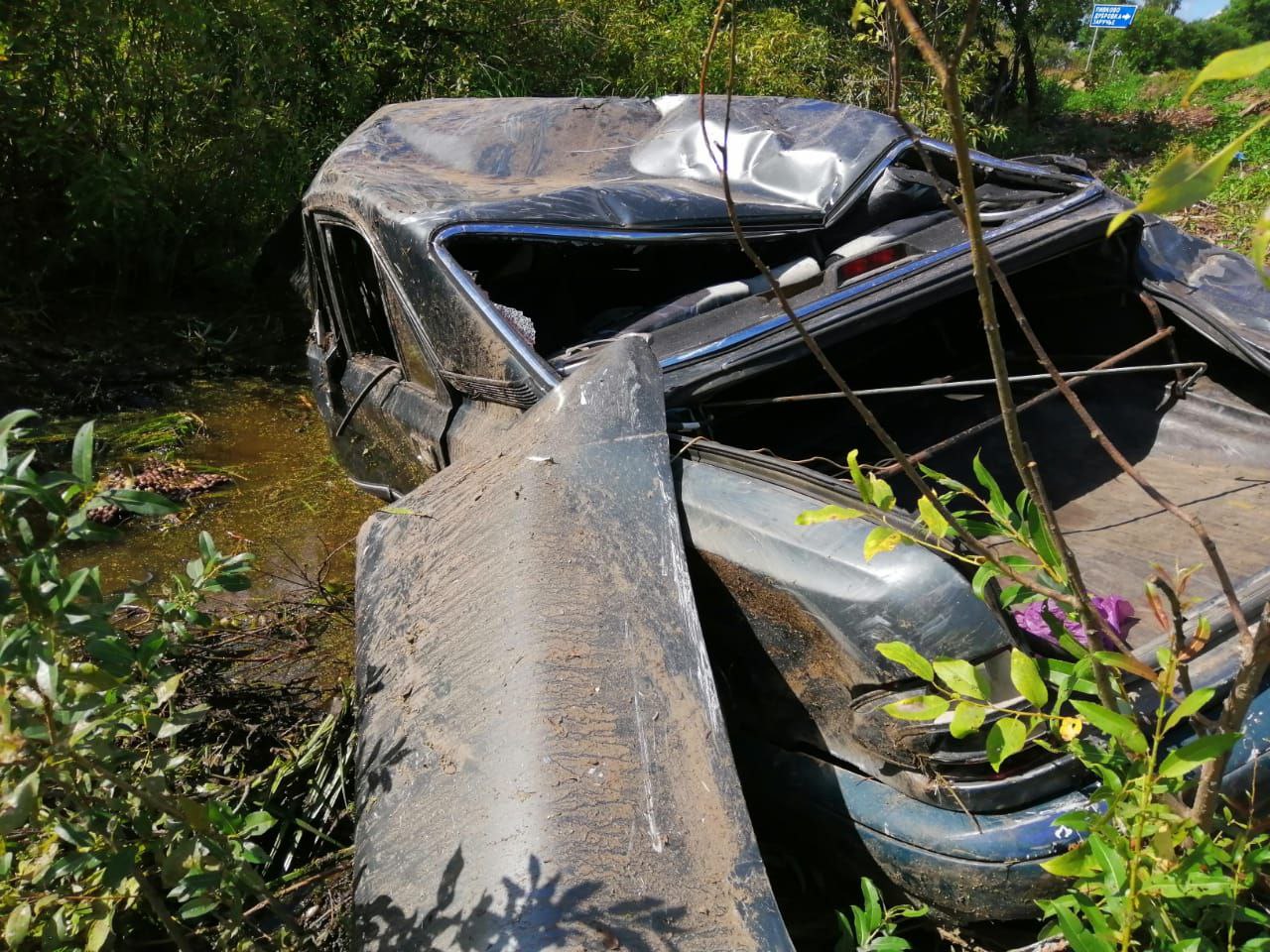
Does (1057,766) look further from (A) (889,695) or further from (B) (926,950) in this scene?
(B) (926,950)

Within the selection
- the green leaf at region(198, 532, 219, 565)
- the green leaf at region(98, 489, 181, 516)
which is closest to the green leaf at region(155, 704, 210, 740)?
the green leaf at region(198, 532, 219, 565)

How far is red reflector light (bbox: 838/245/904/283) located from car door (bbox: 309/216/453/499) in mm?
1200

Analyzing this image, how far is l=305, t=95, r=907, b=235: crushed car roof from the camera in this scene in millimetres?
3059

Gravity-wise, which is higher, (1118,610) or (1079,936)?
(1079,936)

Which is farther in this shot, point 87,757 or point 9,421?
point 87,757

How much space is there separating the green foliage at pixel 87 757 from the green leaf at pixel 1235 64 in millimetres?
1272

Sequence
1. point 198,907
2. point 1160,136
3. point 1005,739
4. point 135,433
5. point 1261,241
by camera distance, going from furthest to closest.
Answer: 1. point 1160,136
2. point 135,433
3. point 198,907
4. point 1005,739
5. point 1261,241

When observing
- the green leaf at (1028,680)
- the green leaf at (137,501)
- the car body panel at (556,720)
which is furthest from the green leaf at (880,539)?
the green leaf at (137,501)

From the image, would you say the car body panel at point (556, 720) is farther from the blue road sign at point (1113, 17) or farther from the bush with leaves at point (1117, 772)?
the blue road sign at point (1113, 17)

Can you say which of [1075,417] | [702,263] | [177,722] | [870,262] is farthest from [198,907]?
[1075,417]

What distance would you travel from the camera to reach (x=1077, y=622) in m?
1.99

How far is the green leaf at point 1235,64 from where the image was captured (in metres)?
0.64

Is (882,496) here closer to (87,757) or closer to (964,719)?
(964,719)

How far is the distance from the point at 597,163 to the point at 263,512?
214 cm
